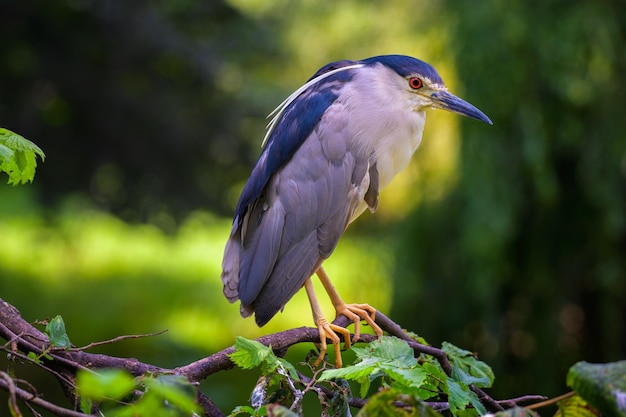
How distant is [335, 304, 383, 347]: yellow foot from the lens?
87.1 inches

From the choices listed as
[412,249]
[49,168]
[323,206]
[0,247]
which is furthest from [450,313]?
[0,247]

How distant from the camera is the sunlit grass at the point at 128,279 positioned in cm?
710

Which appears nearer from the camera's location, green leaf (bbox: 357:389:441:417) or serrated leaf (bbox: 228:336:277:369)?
green leaf (bbox: 357:389:441:417)

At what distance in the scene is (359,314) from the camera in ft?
7.55

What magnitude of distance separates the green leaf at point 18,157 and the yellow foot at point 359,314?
954mm

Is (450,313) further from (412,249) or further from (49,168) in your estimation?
(49,168)

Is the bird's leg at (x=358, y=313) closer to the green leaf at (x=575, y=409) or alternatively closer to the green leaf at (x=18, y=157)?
the green leaf at (x=575, y=409)

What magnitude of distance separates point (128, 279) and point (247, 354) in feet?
23.4

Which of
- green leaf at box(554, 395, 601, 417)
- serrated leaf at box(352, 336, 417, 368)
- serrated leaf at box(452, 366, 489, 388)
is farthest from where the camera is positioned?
serrated leaf at box(452, 366, 489, 388)

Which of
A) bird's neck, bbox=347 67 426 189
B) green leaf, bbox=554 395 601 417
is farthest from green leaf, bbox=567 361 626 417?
bird's neck, bbox=347 67 426 189

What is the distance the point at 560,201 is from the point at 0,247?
584 cm

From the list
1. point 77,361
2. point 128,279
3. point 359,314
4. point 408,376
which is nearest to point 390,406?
point 408,376

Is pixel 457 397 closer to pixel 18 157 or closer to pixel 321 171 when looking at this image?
pixel 18 157

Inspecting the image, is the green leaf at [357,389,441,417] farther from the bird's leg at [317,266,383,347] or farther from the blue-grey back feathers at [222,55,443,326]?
the blue-grey back feathers at [222,55,443,326]
